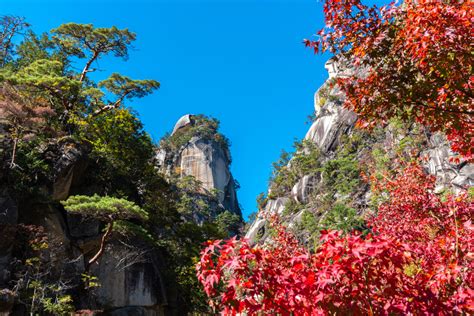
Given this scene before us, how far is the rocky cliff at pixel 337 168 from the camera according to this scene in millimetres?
25531

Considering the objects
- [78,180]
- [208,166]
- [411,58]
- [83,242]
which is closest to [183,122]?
[208,166]

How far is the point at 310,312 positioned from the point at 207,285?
65 cm

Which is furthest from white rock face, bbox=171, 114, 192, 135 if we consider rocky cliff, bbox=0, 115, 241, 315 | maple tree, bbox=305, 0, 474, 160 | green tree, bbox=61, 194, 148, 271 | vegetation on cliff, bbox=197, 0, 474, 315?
maple tree, bbox=305, 0, 474, 160

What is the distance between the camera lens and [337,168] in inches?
1368

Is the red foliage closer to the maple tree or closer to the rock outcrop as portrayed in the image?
the maple tree

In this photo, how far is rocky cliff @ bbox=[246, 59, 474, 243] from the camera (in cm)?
2553

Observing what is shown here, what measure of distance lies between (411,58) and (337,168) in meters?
32.6

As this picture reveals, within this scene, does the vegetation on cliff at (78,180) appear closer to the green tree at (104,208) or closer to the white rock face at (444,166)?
the green tree at (104,208)

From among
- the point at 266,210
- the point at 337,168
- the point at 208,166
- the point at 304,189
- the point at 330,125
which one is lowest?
the point at 266,210

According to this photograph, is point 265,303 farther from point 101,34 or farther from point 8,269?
point 101,34

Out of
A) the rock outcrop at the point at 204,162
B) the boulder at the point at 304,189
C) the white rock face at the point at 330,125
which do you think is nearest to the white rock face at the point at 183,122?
the rock outcrop at the point at 204,162

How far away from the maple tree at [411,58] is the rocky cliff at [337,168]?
20.1 m

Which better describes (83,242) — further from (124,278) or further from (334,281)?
(334,281)

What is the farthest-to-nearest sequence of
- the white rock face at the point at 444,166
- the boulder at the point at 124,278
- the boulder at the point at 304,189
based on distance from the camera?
1. the boulder at the point at 304,189
2. the white rock face at the point at 444,166
3. the boulder at the point at 124,278
